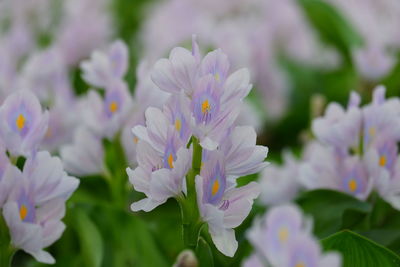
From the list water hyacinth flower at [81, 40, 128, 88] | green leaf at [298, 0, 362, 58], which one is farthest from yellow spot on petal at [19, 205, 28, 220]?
green leaf at [298, 0, 362, 58]

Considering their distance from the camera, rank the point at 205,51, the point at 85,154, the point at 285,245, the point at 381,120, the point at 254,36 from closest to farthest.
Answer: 1. the point at 285,245
2. the point at 381,120
3. the point at 85,154
4. the point at 205,51
5. the point at 254,36

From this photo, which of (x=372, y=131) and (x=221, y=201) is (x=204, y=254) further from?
(x=372, y=131)

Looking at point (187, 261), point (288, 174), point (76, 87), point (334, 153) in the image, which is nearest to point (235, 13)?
point (76, 87)

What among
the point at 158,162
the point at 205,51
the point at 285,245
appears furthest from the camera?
the point at 205,51

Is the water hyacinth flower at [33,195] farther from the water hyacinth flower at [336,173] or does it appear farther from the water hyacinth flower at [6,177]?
the water hyacinth flower at [336,173]

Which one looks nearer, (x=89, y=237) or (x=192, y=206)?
(x=192, y=206)

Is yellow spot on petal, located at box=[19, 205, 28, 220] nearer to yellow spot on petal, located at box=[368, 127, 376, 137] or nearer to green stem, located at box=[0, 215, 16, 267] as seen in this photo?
green stem, located at box=[0, 215, 16, 267]

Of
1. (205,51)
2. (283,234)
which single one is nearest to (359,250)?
(283,234)
